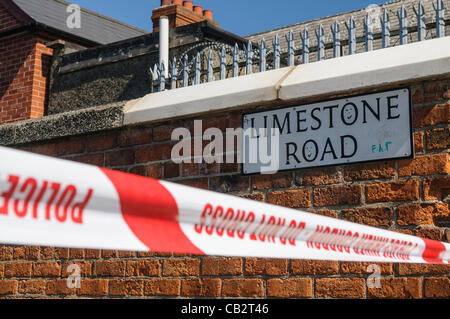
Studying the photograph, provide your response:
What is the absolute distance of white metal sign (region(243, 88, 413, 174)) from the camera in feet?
10.9

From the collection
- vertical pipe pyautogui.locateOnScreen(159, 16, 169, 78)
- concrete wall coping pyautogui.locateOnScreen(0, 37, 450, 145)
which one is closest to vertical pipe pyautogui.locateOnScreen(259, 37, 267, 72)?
concrete wall coping pyautogui.locateOnScreen(0, 37, 450, 145)

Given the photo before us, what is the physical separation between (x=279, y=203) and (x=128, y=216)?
8.47ft

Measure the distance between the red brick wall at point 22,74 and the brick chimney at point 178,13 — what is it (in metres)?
2.48

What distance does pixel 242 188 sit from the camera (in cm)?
380

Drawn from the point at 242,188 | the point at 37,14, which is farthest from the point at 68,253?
the point at 37,14

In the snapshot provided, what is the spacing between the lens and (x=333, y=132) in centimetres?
349

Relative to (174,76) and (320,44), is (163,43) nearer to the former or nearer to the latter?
(174,76)

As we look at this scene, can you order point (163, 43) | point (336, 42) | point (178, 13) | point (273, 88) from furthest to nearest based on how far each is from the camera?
1. point (178, 13)
2. point (163, 43)
3. point (336, 42)
4. point (273, 88)

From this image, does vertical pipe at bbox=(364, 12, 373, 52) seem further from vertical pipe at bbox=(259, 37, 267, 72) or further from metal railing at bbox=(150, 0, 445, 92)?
vertical pipe at bbox=(259, 37, 267, 72)

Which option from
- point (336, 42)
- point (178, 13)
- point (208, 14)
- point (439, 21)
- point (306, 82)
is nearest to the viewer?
point (439, 21)

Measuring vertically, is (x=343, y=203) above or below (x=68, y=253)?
above

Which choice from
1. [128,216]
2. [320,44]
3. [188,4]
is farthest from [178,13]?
[128,216]
